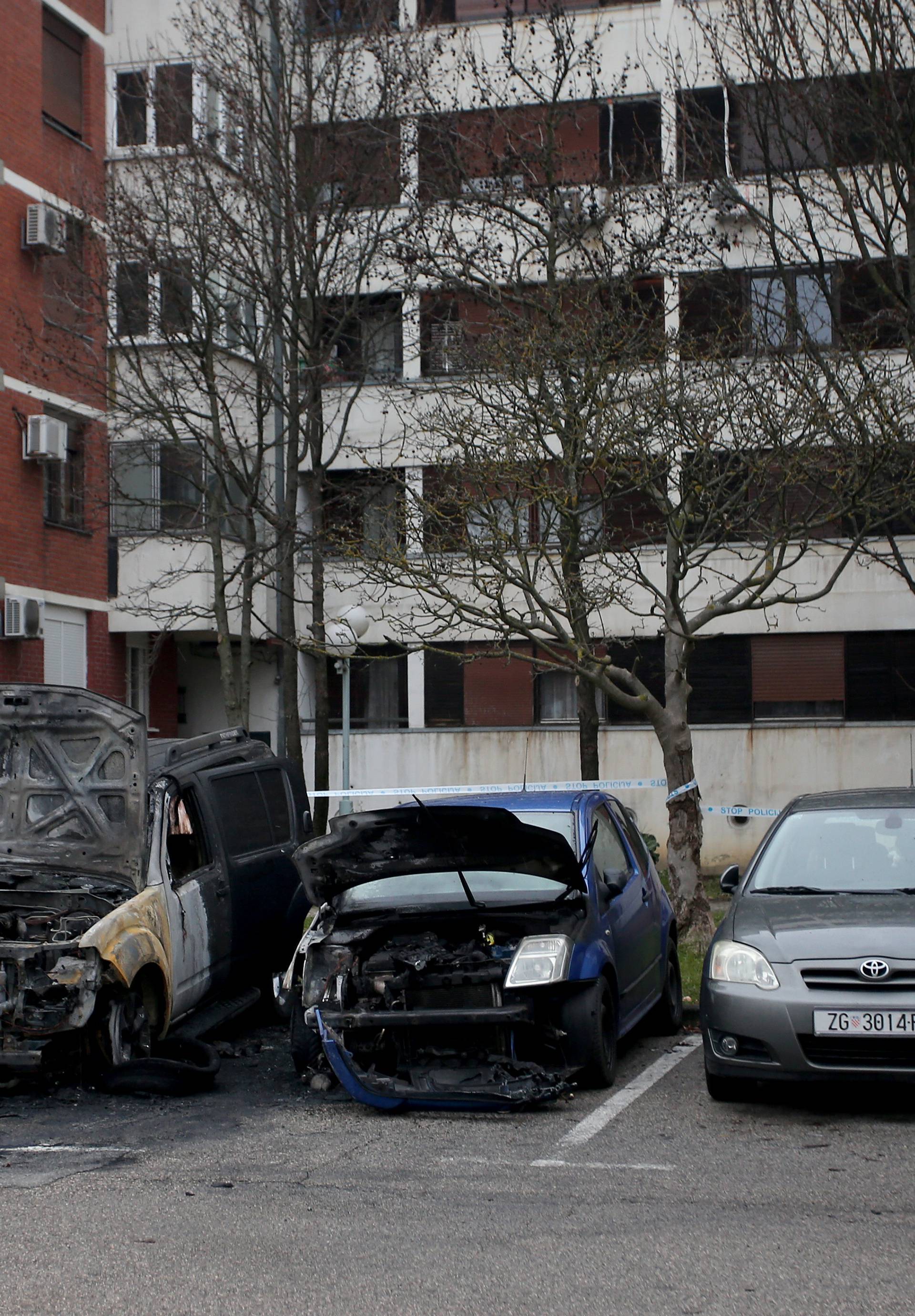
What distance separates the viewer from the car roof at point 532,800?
907 centimetres

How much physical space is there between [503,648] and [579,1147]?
790 cm

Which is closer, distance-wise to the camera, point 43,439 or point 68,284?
point 68,284

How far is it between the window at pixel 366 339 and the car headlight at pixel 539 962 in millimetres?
13163

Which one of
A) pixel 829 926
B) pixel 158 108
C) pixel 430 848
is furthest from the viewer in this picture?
pixel 158 108

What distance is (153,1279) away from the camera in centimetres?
491

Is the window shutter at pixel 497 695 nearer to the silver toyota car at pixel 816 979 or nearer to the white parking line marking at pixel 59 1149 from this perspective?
the silver toyota car at pixel 816 979

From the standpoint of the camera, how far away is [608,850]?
927 centimetres

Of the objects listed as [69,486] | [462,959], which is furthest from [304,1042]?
[69,486]

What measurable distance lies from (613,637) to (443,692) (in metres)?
4.73

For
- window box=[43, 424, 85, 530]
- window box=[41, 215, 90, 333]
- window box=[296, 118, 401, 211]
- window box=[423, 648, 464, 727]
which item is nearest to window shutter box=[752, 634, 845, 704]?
window box=[423, 648, 464, 727]

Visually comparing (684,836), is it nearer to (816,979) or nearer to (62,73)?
(816,979)

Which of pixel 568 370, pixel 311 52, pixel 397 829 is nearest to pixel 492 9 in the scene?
pixel 311 52

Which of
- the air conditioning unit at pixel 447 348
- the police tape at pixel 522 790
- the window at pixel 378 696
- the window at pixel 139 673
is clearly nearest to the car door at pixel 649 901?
the police tape at pixel 522 790

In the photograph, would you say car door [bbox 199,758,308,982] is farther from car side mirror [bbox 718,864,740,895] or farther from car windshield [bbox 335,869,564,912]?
car side mirror [bbox 718,864,740,895]
